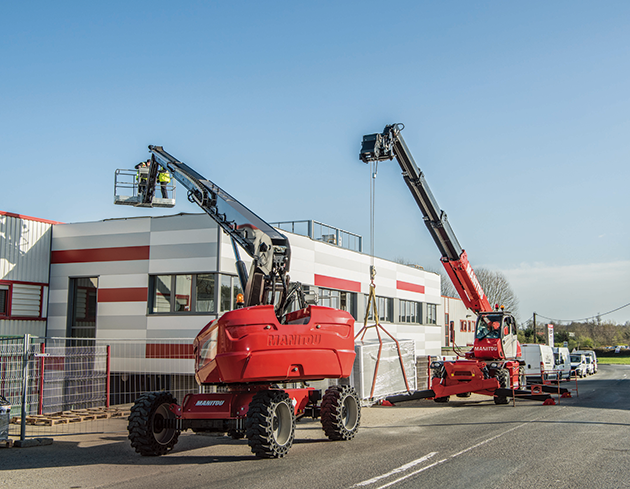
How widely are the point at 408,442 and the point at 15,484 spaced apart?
6.56 metres

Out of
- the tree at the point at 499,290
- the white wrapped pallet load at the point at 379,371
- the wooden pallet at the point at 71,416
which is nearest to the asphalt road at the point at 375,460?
the wooden pallet at the point at 71,416

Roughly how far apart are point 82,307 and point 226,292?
568cm

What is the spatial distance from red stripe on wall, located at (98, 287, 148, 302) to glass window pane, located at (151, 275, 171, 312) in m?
0.36

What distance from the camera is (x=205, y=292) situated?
19531 millimetres

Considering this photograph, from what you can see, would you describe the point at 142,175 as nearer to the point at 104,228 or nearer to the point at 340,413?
the point at 104,228

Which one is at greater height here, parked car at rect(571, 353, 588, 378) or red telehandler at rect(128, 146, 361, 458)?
red telehandler at rect(128, 146, 361, 458)

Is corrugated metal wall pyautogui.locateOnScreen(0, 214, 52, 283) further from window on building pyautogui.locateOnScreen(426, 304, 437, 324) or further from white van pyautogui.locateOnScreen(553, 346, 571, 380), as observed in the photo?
white van pyautogui.locateOnScreen(553, 346, 571, 380)

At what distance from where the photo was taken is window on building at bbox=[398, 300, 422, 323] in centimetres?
3166

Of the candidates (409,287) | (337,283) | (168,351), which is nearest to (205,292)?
(168,351)

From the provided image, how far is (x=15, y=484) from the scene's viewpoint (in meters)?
8.16

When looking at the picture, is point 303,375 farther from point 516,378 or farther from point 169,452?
point 516,378

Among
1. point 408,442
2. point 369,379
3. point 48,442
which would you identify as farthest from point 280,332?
point 369,379

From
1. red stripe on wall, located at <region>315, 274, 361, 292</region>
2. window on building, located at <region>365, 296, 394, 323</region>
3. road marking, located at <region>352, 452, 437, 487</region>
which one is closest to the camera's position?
road marking, located at <region>352, 452, 437, 487</region>

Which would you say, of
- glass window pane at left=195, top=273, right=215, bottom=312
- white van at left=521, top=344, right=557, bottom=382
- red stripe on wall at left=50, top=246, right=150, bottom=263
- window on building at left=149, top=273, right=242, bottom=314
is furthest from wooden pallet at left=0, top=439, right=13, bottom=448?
white van at left=521, top=344, right=557, bottom=382
